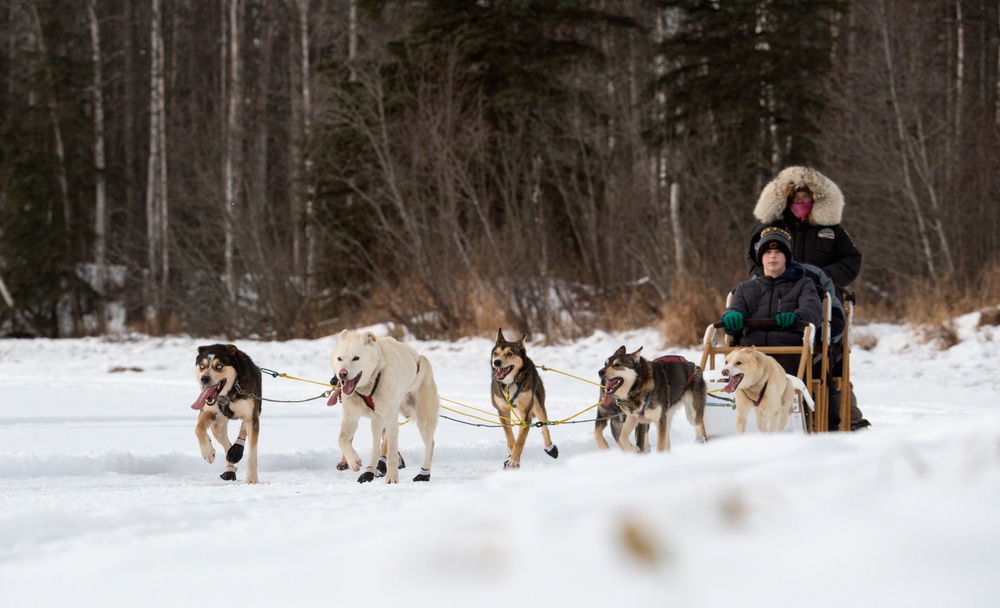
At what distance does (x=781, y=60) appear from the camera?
1677cm

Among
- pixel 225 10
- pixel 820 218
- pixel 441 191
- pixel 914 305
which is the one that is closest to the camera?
pixel 820 218

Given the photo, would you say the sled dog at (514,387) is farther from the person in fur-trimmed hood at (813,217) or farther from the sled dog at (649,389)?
the person in fur-trimmed hood at (813,217)

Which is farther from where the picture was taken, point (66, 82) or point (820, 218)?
point (66, 82)

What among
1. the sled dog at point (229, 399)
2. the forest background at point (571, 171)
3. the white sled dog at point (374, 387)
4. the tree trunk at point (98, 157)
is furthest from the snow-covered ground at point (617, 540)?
the tree trunk at point (98, 157)

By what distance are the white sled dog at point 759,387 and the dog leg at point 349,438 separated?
1.99 meters

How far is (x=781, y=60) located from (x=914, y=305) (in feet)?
19.1

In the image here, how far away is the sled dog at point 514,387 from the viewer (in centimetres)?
624

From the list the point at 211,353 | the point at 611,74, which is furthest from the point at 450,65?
the point at 211,353

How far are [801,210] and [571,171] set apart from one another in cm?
961

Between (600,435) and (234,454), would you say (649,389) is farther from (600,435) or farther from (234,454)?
(234,454)

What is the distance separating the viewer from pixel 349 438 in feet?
17.7

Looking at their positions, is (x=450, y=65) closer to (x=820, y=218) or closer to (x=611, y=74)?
(x=611, y=74)

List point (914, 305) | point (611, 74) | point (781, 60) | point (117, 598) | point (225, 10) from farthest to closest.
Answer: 1. point (225, 10)
2. point (611, 74)
3. point (781, 60)
4. point (914, 305)
5. point (117, 598)

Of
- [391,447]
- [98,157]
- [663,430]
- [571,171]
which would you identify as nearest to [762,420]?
[663,430]
